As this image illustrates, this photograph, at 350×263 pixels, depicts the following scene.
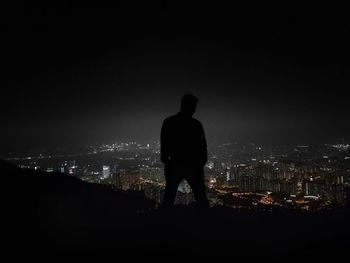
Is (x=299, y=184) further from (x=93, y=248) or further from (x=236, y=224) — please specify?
(x=93, y=248)

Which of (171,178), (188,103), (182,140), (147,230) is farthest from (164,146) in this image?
(147,230)

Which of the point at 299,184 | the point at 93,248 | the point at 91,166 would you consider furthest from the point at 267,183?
the point at 91,166

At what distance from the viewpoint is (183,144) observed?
182 inches

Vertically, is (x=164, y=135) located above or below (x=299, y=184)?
above

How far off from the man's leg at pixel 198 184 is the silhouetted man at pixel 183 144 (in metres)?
0.02

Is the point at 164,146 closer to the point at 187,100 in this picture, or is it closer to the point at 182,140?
the point at 182,140

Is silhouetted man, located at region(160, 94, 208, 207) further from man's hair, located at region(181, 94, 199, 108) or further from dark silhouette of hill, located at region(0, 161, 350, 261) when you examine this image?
dark silhouette of hill, located at region(0, 161, 350, 261)

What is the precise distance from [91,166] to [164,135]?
3854cm

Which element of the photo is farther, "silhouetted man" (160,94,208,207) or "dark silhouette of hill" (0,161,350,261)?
"silhouetted man" (160,94,208,207)

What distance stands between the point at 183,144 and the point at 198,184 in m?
0.67

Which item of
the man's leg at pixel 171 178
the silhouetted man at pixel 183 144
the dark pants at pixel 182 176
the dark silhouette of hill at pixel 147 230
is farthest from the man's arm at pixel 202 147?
the dark silhouette of hill at pixel 147 230

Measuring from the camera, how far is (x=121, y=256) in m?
3.92

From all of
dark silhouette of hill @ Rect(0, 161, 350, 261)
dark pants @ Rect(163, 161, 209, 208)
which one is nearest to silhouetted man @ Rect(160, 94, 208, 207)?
dark pants @ Rect(163, 161, 209, 208)

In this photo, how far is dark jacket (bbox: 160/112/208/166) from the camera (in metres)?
4.62
